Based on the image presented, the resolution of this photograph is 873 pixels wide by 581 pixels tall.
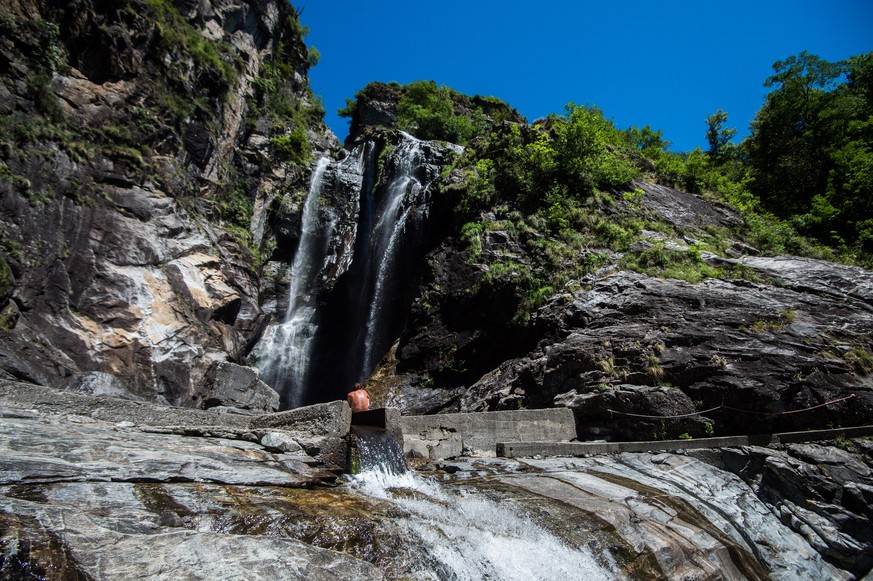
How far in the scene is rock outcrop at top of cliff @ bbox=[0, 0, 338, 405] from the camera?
1191cm

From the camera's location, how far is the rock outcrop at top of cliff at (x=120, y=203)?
1191 centimetres

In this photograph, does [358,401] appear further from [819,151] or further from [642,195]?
[819,151]

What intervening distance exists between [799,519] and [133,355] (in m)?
14.7

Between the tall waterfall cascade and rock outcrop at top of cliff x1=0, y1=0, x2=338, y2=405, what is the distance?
3.64 meters

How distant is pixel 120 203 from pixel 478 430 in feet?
42.1

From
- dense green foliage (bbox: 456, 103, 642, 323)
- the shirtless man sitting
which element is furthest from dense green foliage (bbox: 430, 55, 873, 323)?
the shirtless man sitting

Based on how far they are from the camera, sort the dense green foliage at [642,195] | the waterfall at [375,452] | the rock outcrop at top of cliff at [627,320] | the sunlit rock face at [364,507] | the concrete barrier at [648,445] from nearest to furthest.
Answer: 1. the sunlit rock face at [364,507]
2. the waterfall at [375,452]
3. the concrete barrier at [648,445]
4. the rock outcrop at top of cliff at [627,320]
5. the dense green foliage at [642,195]

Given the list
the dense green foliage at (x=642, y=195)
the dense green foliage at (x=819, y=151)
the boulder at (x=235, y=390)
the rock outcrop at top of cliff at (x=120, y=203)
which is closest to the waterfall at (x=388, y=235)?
the dense green foliage at (x=642, y=195)

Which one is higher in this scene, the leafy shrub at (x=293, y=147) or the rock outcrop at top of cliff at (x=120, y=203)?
the leafy shrub at (x=293, y=147)

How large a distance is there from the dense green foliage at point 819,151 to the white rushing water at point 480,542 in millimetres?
18668

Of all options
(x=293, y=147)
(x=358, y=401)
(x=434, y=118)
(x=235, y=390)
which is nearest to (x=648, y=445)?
(x=358, y=401)

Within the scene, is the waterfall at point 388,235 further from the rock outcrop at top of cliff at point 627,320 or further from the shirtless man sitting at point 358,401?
the shirtless man sitting at point 358,401

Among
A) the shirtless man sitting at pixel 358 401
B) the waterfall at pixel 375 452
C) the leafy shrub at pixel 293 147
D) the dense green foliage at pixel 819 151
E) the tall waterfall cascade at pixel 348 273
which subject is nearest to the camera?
the waterfall at pixel 375 452

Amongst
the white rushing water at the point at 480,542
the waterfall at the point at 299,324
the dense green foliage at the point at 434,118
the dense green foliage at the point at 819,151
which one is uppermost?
the dense green foliage at the point at 434,118
